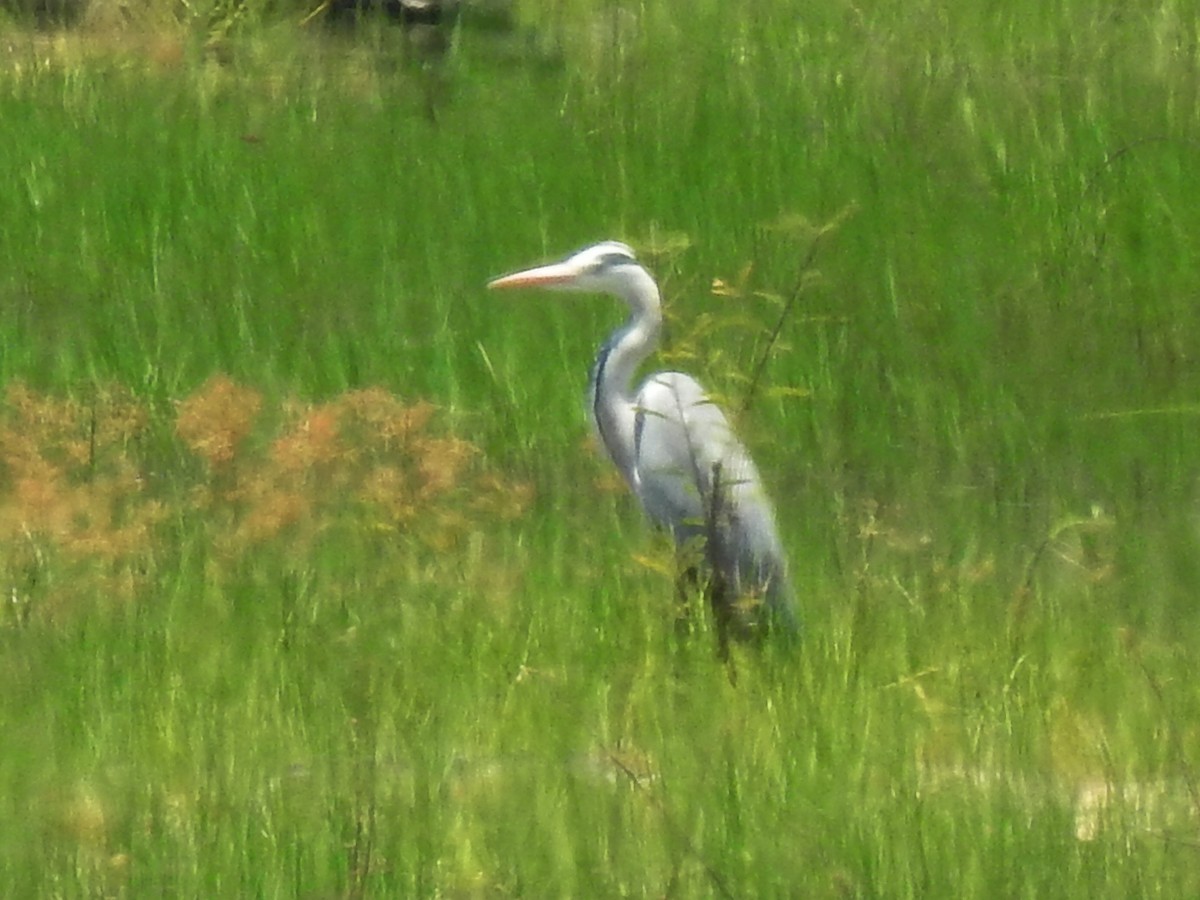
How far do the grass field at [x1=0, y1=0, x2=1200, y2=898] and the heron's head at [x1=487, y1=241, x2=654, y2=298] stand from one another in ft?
0.70

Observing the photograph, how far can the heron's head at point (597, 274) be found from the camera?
4.45 metres

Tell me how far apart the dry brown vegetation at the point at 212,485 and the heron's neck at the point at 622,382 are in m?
0.21

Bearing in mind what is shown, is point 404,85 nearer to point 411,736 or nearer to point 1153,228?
point 1153,228

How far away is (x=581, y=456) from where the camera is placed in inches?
199

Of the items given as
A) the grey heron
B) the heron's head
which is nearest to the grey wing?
the grey heron

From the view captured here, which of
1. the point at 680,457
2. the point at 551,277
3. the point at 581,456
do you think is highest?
the point at 551,277

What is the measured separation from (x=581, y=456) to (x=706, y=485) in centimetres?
90

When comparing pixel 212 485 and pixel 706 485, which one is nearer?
pixel 706 485

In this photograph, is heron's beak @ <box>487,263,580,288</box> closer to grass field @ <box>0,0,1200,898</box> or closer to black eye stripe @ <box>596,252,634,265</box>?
black eye stripe @ <box>596,252,634,265</box>

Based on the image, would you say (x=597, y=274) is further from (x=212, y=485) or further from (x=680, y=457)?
(x=212, y=485)

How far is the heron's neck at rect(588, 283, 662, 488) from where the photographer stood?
14.6 feet

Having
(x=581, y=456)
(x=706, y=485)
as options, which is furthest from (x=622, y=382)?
(x=581, y=456)

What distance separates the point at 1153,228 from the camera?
6.19 m

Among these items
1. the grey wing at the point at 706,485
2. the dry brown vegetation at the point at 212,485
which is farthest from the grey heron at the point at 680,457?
the dry brown vegetation at the point at 212,485
